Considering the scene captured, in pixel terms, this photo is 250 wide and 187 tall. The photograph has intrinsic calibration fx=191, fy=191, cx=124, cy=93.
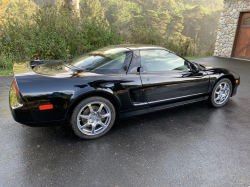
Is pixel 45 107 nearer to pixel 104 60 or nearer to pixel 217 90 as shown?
pixel 104 60

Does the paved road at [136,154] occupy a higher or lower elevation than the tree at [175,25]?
lower

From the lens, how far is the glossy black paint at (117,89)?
255 centimetres

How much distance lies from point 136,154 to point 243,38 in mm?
12582

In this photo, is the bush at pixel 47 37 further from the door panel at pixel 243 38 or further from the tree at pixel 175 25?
the tree at pixel 175 25

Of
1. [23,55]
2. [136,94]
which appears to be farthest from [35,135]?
[23,55]

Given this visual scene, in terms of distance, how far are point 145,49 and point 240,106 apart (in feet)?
8.98

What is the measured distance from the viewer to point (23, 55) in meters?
8.16

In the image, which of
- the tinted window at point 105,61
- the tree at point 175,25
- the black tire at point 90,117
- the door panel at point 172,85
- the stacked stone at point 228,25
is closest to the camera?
the black tire at point 90,117

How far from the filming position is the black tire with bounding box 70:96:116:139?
2777mm

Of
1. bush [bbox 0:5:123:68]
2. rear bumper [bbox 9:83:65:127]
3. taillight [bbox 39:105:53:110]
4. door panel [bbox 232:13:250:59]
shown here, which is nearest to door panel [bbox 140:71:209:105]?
taillight [bbox 39:105:53:110]

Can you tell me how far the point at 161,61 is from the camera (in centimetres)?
354

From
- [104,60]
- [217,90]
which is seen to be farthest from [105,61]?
[217,90]

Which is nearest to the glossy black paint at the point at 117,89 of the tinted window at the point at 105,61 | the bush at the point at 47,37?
the tinted window at the point at 105,61

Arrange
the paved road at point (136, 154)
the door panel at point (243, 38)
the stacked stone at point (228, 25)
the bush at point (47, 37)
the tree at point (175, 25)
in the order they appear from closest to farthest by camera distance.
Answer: the paved road at point (136, 154), the bush at point (47, 37), the door panel at point (243, 38), the stacked stone at point (228, 25), the tree at point (175, 25)
